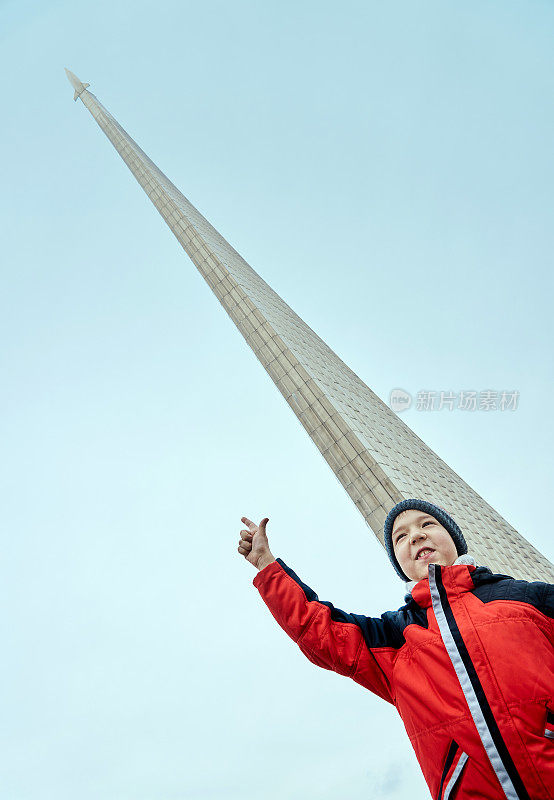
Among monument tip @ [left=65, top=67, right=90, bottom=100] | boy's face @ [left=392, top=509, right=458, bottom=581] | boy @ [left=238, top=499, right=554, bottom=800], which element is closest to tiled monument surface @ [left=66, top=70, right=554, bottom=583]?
boy's face @ [left=392, top=509, right=458, bottom=581]

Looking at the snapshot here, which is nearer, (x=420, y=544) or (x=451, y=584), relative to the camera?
(x=451, y=584)

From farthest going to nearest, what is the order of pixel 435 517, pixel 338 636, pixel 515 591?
pixel 435 517 < pixel 338 636 < pixel 515 591

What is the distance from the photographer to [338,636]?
89.7 inches

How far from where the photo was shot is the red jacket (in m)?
1.72

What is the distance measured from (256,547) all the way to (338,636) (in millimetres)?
550

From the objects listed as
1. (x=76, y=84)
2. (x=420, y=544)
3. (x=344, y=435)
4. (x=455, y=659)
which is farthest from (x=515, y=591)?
(x=76, y=84)

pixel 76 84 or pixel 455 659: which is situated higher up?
pixel 76 84

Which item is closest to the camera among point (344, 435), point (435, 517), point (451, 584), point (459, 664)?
point (459, 664)

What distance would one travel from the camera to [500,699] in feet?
5.87

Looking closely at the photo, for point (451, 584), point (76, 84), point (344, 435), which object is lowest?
point (451, 584)

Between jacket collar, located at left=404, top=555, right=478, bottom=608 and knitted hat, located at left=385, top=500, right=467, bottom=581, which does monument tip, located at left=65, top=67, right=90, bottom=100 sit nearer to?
knitted hat, located at left=385, top=500, right=467, bottom=581

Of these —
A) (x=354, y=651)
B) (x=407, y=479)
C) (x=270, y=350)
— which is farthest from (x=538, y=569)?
(x=354, y=651)

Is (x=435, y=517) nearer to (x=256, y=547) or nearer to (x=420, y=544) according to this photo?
(x=420, y=544)

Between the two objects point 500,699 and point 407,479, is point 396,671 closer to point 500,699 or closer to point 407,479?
point 500,699
